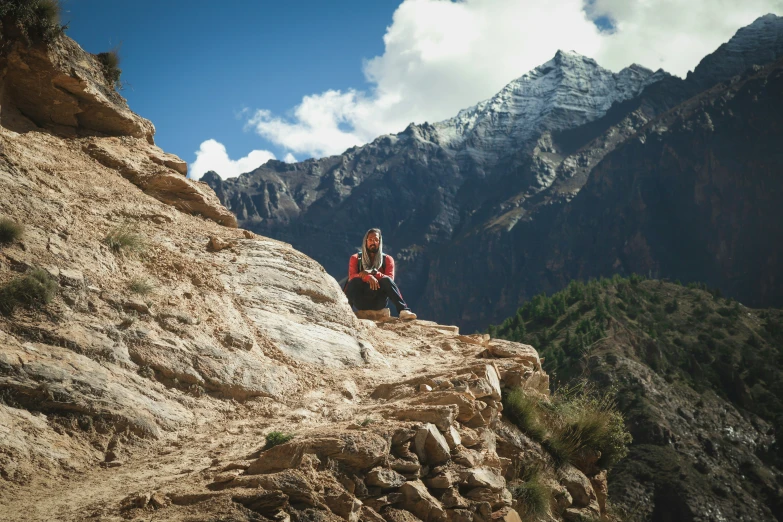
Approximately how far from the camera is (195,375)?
7.53m

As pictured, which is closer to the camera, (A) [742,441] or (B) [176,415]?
(B) [176,415]

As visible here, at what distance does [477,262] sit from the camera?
188 meters

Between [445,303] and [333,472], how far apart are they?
188366 millimetres

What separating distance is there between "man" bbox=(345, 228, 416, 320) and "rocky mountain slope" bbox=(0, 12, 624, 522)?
144 centimetres

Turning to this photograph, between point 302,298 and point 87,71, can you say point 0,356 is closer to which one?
point 302,298

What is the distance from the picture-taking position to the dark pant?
42.3 ft

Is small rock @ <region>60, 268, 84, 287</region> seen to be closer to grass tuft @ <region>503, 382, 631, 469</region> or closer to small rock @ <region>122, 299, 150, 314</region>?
small rock @ <region>122, 299, 150, 314</region>

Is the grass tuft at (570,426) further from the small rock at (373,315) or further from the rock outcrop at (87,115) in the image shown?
the rock outcrop at (87,115)

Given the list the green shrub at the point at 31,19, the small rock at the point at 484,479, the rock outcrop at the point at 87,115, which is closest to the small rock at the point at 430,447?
the small rock at the point at 484,479

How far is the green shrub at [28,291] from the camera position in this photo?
258 inches

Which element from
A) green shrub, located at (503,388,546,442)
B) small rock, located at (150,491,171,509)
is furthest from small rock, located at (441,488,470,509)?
green shrub, located at (503,388,546,442)

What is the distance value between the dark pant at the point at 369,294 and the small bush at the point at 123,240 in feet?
15.8

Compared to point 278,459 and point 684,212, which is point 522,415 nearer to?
point 278,459

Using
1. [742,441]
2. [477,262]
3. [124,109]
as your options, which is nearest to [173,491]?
[124,109]
